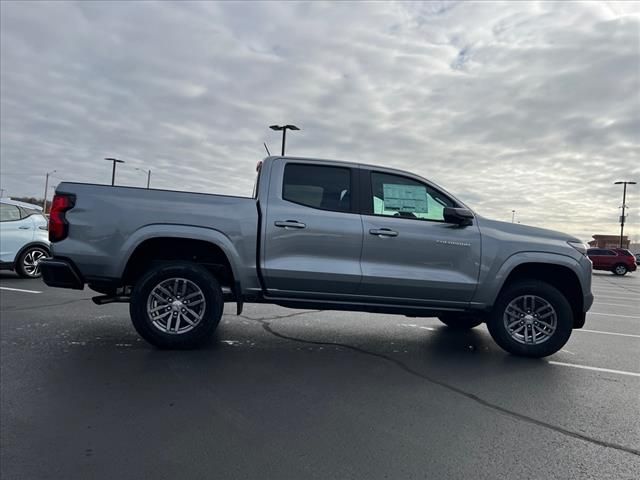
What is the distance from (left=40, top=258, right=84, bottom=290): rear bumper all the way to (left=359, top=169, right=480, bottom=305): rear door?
284 centimetres

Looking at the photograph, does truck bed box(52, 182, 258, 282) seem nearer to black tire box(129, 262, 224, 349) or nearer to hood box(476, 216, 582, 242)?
black tire box(129, 262, 224, 349)

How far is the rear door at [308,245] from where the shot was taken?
15.9 ft

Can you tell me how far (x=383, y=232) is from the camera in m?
4.95

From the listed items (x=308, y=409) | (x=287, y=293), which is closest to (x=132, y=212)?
(x=287, y=293)

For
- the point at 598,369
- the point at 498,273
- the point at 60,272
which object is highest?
the point at 498,273

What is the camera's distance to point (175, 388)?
3799mm

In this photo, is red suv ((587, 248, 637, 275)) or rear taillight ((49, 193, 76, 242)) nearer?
rear taillight ((49, 193, 76, 242))

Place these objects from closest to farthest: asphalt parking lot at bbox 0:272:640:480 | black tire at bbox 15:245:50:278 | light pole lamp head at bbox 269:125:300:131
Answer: asphalt parking lot at bbox 0:272:640:480 < black tire at bbox 15:245:50:278 < light pole lamp head at bbox 269:125:300:131

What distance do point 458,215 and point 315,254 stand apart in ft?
5.03

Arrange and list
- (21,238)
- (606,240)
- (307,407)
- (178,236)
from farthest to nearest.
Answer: (606,240) < (21,238) < (178,236) < (307,407)

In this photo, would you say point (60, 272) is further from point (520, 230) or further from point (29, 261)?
point (29, 261)

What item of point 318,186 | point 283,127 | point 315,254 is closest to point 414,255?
point 315,254

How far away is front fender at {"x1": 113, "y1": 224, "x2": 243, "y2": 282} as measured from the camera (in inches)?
183

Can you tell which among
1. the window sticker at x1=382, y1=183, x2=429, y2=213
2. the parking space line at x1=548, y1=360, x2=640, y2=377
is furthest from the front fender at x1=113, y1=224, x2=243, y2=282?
the parking space line at x1=548, y1=360, x2=640, y2=377
